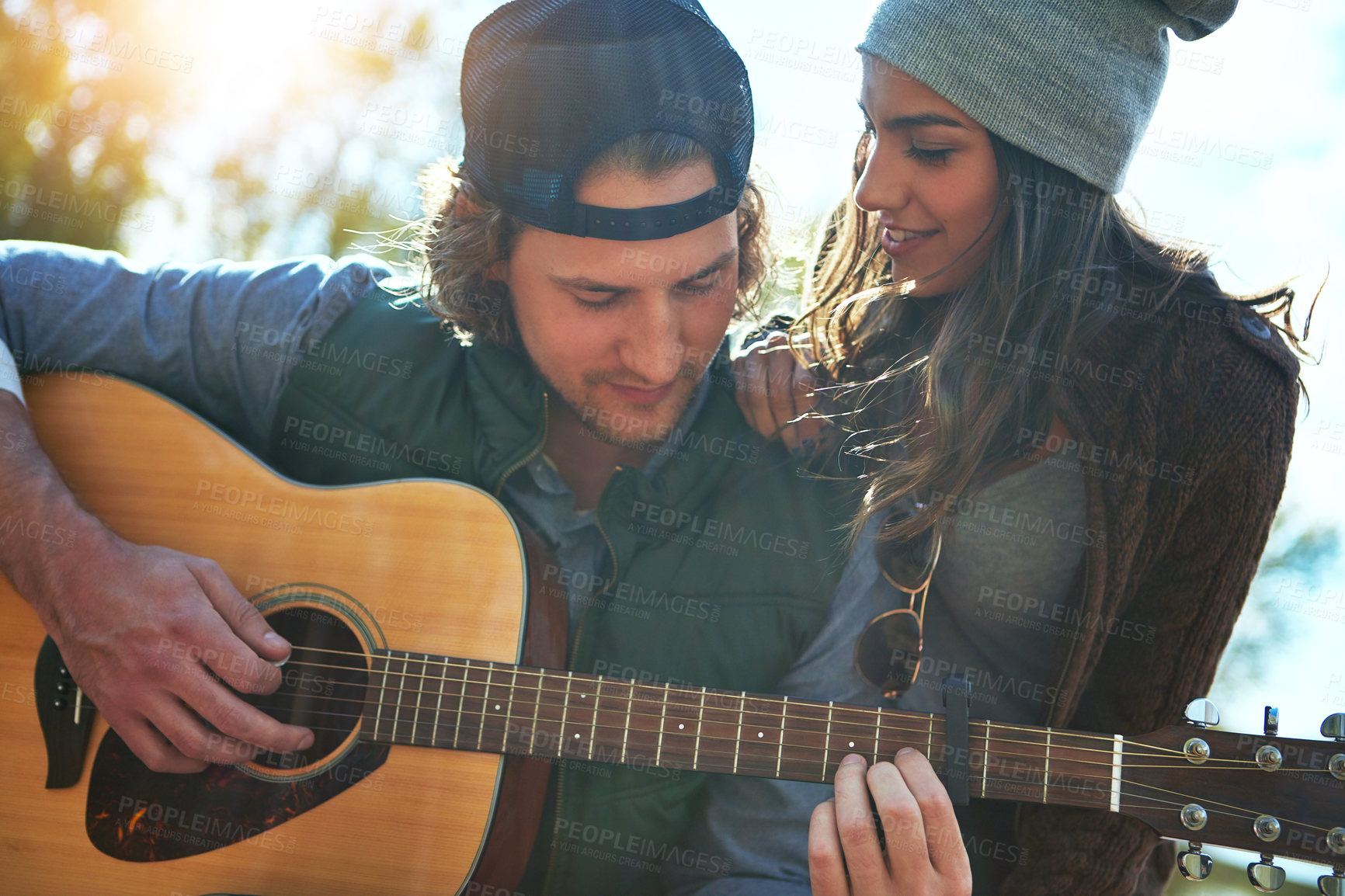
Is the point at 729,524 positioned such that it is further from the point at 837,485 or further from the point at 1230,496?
the point at 1230,496

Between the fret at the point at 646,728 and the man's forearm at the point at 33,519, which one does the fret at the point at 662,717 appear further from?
the man's forearm at the point at 33,519

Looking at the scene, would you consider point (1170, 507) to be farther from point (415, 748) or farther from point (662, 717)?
point (415, 748)

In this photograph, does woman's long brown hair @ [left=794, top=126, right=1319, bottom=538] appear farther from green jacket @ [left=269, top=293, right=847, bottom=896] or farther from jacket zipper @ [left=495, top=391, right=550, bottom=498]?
jacket zipper @ [left=495, top=391, right=550, bottom=498]

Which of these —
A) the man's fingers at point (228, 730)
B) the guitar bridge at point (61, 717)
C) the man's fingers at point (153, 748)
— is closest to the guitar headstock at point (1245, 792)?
the man's fingers at point (228, 730)

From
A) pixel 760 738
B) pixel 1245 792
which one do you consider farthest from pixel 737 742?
pixel 1245 792

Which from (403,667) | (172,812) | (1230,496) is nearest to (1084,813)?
(1230,496)

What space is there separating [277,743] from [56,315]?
37.1 inches

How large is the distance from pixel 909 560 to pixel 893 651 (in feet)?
0.62

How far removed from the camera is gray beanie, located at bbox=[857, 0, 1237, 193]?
4.68ft

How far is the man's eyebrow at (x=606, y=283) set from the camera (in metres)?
1.47

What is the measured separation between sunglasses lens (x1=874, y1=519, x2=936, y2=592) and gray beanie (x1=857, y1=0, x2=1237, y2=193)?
0.74 m

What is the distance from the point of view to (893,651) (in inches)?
52.7

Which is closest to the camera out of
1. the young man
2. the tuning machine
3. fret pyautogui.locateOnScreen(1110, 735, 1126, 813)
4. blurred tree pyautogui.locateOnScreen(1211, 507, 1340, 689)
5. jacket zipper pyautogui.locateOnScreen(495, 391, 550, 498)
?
the tuning machine

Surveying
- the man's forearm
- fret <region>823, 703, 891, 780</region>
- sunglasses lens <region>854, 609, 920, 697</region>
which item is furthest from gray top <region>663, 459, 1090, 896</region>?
the man's forearm
